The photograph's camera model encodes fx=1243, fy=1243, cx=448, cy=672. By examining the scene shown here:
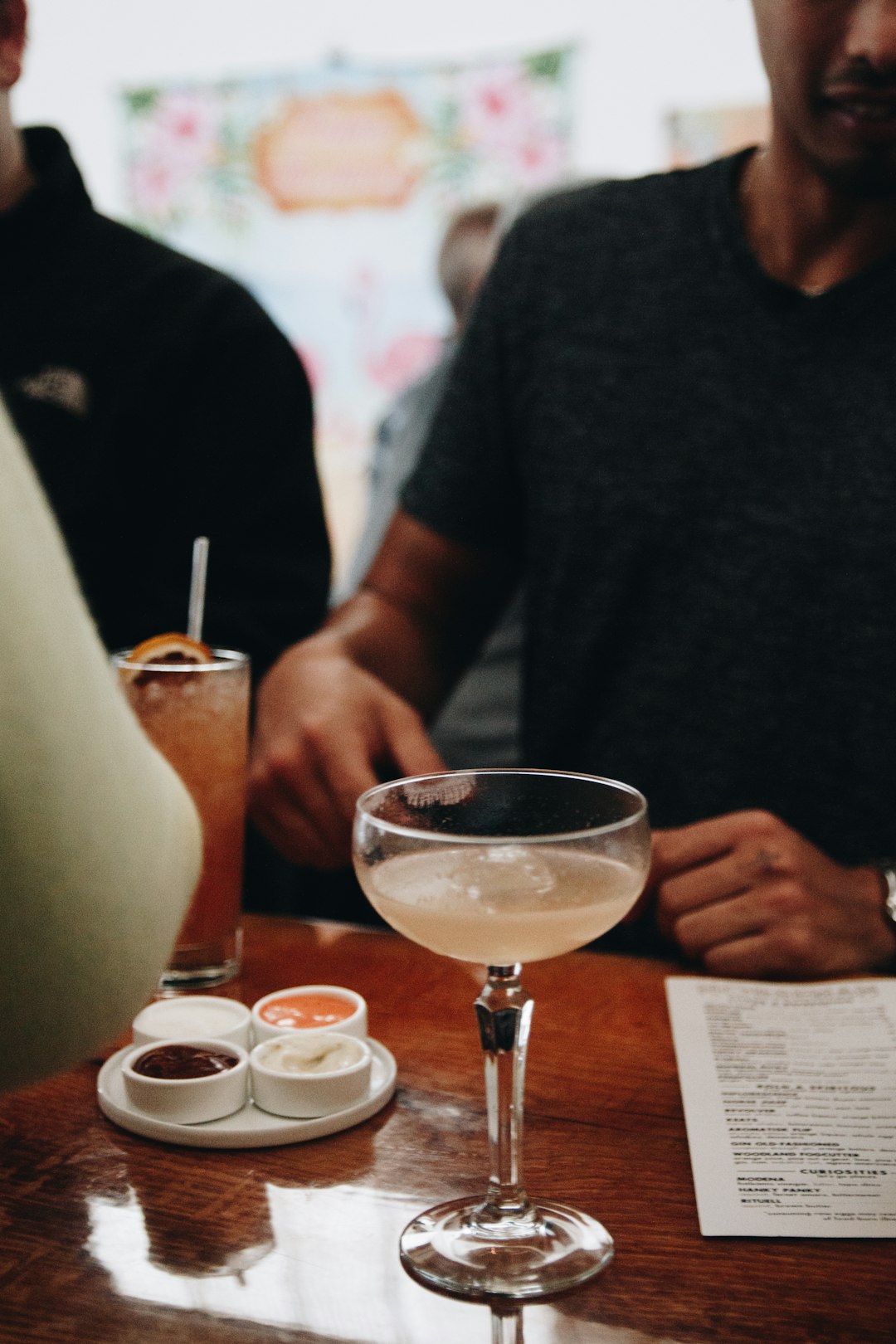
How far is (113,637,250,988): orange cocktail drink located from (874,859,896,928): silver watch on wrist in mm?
640

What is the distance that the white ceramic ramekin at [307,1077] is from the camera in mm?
851

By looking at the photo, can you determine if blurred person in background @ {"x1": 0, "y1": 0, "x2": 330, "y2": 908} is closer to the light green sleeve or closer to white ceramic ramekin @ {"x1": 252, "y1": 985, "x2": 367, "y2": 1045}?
white ceramic ramekin @ {"x1": 252, "y1": 985, "x2": 367, "y2": 1045}

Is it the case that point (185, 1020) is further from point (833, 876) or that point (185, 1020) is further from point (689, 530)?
point (689, 530)

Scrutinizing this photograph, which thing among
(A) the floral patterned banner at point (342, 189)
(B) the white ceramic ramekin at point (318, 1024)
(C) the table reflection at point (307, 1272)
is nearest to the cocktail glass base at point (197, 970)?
(B) the white ceramic ramekin at point (318, 1024)

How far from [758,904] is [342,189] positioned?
4.66 meters

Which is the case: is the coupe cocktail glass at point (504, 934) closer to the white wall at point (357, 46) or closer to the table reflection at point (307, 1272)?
the table reflection at point (307, 1272)

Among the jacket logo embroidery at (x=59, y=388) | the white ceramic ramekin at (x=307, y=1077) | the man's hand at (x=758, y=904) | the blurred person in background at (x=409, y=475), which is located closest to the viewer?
the white ceramic ramekin at (x=307, y=1077)

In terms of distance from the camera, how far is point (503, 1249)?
706 mm

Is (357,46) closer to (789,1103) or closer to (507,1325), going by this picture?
(789,1103)

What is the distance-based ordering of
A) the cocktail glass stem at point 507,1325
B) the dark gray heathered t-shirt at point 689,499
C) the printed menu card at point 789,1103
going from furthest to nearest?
1. the dark gray heathered t-shirt at point 689,499
2. the printed menu card at point 789,1103
3. the cocktail glass stem at point 507,1325

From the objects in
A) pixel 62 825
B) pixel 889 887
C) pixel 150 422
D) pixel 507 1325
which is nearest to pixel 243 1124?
pixel 507 1325

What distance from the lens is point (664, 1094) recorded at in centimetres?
91

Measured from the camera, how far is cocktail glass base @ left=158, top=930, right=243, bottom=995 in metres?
1.11

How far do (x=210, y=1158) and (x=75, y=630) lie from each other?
21.2 inches
